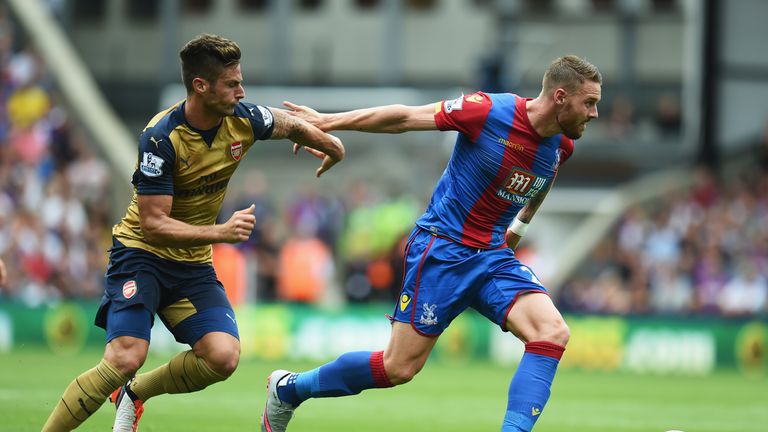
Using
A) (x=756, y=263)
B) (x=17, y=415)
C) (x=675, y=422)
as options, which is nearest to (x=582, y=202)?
(x=756, y=263)

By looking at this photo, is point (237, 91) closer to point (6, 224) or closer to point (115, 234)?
point (115, 234)

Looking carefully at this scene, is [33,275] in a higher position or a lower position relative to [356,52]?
lower

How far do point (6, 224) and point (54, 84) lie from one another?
3862 mm

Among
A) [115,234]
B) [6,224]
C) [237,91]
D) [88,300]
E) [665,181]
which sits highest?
[665,181]

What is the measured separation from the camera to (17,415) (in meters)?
10.2

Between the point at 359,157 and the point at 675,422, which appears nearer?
the point at 675,422

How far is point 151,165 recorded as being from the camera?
7.69 metres

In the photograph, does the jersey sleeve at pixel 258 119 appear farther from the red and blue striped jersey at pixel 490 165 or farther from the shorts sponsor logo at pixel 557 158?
the shorts sponsor logo at pixel 557 158

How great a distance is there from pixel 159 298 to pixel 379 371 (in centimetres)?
146

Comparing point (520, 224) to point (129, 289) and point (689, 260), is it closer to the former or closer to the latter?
point (129, 289)

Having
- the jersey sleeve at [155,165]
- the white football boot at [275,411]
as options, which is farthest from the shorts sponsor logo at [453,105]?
the white football boot at [275,411]

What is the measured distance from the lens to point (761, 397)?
14.4m

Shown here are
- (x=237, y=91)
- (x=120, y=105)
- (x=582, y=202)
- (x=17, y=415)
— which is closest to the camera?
(x=237, y=91)

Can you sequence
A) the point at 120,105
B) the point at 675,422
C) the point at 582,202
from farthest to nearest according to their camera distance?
1. the point at 120,105
2. the point at 582,202
3. the point at 675,422
